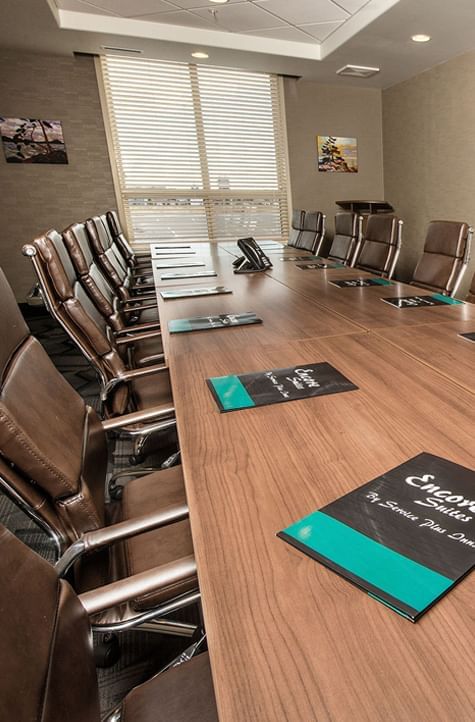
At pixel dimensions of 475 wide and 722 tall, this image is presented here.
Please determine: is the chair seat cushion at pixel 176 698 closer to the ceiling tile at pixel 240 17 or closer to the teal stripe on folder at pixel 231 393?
the teal stripe on folder at pixel 231 393

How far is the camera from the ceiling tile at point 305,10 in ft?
12.4

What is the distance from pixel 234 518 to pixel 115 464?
153 centimetres

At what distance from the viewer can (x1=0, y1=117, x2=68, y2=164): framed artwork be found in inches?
189

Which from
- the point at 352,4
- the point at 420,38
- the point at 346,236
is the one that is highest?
the point at 352,4

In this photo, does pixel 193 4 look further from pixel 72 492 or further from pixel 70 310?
pixel 72 492

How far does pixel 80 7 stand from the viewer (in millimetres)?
3818

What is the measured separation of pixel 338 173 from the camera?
6.28m

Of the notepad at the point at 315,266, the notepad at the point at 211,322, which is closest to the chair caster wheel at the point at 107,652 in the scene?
the notepad at the point at 211,322

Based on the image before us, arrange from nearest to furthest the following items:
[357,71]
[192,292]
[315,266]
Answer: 1. [192,292]
2. [315,266]
3. [357,71]

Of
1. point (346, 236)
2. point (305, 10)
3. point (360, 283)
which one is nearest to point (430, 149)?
point (305, 10)

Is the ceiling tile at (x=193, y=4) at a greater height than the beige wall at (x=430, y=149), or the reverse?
the ceiling tile at (x=193, y=4)

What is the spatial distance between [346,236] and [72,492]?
11.5 feet

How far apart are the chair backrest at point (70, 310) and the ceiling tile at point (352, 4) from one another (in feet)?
12.5

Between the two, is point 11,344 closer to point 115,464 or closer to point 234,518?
point 234,518
